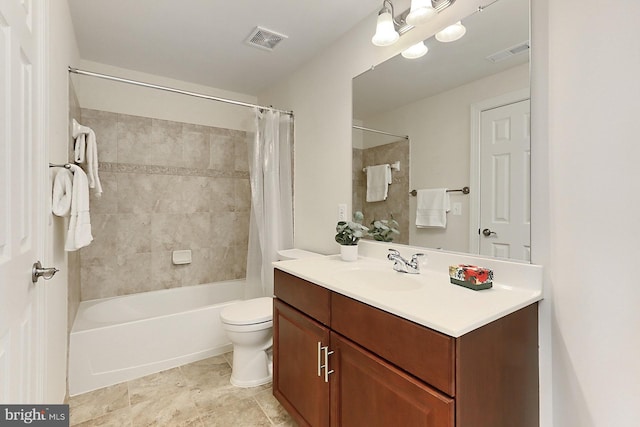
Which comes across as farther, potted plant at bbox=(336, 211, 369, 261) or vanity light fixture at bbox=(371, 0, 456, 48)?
potted plant at bbox=(336, 211, 369, 261)

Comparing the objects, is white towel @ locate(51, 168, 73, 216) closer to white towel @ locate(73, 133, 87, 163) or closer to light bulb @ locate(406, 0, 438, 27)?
white towel @ locate(73, 133, 87, 163)

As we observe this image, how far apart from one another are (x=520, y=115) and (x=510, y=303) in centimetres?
76

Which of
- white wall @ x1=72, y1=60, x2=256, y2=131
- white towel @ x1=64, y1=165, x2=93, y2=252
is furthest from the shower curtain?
white towel @ x1=64, y1=165, x2=93, y2=252

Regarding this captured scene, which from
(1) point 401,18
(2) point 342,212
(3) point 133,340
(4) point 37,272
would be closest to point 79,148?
(4) point 37,272

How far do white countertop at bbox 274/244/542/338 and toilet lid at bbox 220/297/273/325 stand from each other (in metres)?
0.52

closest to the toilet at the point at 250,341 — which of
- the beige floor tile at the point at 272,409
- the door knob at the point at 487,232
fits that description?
the beige floor tile at the point at 272,409

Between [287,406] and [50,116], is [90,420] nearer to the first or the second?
[287,406]

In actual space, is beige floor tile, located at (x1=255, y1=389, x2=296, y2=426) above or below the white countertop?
below

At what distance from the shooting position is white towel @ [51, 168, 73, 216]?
135cm

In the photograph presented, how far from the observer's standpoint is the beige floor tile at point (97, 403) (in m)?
1.68

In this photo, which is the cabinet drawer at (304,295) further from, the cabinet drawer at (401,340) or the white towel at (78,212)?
the white towel at (78,212)

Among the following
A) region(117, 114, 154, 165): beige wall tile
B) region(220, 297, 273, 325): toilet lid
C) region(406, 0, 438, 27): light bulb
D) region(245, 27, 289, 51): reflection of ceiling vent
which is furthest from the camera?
region(117, 114, 154, 165): beige wall tile

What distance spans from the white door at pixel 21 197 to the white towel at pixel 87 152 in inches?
29.2

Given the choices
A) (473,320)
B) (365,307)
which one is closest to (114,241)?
(365,307)
